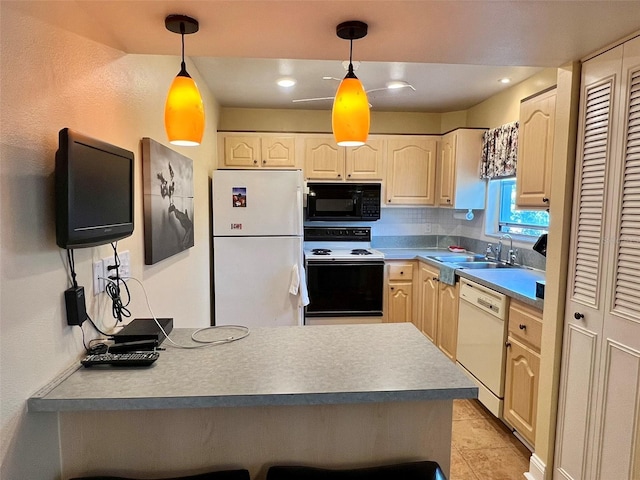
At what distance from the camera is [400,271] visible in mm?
3635

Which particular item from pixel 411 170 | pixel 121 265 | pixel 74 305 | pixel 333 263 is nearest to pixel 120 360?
pixel 74 305

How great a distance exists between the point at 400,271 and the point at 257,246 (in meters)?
1.38

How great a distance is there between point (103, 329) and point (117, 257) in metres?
0.24

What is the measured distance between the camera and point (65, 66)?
1055 mm

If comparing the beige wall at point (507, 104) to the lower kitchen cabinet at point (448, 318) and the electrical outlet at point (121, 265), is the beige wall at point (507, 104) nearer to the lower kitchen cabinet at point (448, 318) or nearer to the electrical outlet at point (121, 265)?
the lower kitchen cabinet at point (448, 318)

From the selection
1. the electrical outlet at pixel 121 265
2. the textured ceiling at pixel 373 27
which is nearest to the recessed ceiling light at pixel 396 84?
the textured ceiling at pixel 373 27

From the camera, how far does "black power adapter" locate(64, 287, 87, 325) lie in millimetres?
1055

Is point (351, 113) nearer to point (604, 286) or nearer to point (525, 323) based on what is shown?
point (604, 286)

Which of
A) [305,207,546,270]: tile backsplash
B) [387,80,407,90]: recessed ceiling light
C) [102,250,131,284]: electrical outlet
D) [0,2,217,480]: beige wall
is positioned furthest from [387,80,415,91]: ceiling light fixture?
[102,250,131,284]: electrical outlet

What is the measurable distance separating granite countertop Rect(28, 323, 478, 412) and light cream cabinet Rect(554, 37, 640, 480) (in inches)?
→ 30.5

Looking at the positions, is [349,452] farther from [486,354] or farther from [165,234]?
[486,354]

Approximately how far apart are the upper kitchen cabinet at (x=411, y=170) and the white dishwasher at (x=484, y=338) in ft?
4.20

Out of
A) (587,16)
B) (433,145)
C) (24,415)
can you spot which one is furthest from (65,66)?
(433,145)

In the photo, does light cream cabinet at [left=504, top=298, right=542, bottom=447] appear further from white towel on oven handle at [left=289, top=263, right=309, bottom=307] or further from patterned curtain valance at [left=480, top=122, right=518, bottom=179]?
white towel on oven handle at [left=289, top=263, right=309, bottom=307]
